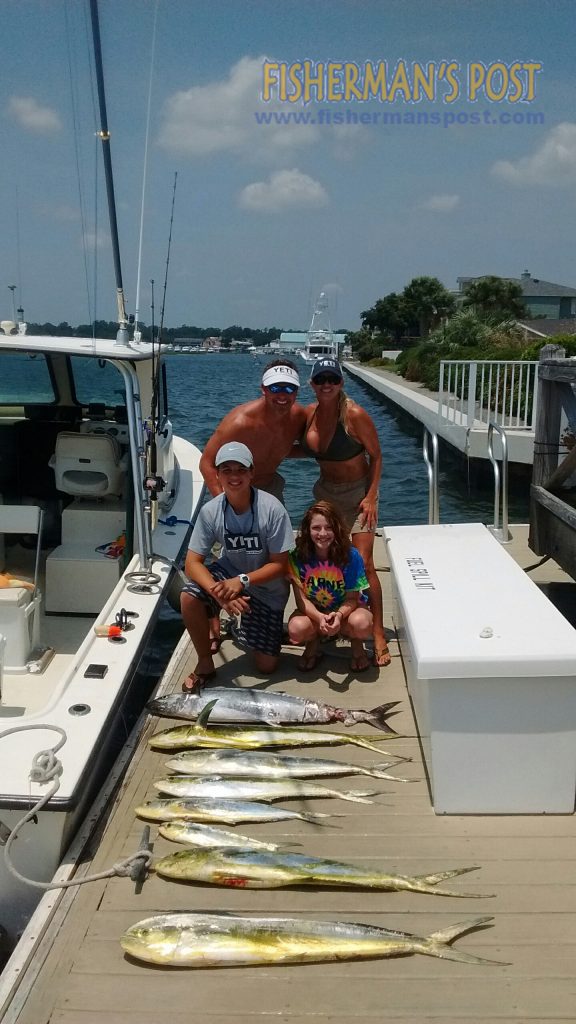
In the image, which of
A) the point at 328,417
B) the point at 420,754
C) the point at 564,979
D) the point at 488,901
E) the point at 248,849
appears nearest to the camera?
the point at 564,979

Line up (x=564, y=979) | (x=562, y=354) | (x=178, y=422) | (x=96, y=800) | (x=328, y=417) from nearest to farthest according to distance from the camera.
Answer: (x=564, y=979)
(x=96, y=800)
(x=328, y=417)
(x=562, y=354)
(x=178, y=422)

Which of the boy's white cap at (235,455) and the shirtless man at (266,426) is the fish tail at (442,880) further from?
the shirtless man at (266,426)

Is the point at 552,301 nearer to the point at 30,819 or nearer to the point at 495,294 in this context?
the point at 495,294

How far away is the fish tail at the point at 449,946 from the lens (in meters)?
2.47

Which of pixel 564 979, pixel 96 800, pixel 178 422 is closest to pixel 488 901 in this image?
pixel 564 979

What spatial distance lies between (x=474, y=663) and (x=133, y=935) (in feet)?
4.82

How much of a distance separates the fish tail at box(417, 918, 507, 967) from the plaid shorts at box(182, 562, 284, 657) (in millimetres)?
2073

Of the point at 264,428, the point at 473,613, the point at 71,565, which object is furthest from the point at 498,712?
the point at 71,565

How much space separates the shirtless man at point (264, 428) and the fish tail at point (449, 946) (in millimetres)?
2308

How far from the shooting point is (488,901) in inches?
108

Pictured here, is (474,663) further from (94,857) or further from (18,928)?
(18,928)

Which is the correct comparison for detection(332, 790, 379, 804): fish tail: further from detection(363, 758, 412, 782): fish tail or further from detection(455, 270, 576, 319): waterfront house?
detection(455, 270, 576, 319): waterfront house

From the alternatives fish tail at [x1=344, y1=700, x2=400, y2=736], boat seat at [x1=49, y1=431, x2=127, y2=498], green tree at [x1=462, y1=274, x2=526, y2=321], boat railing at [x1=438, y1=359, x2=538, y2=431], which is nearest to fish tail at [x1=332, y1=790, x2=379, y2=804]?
fish tail at [x1=344, y1=700, x2=400, y2=736]

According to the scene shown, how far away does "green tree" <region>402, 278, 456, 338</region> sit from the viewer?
7006cm
